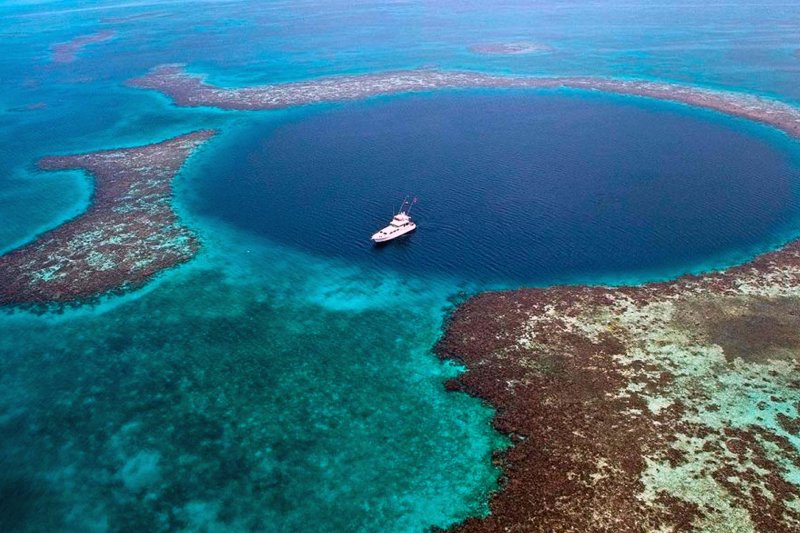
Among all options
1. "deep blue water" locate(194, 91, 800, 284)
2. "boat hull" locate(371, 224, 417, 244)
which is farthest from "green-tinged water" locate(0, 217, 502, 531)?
"deep blue water" locate(194, 91, 800, 284)

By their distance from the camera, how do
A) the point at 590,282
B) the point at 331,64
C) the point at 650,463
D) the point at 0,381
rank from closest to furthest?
the point at 650,463
the point at 0,381
the point at 590,282
the point at 331,64

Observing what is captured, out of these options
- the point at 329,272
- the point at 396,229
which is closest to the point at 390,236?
the point at 396,229

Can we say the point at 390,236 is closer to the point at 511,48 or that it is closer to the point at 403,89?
the point at 403,89

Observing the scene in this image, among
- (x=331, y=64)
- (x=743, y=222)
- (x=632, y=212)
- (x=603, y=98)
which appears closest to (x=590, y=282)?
(x=632, y=212)

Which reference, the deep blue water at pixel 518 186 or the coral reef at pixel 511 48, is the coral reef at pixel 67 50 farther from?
the coral reef at pixel 511 48

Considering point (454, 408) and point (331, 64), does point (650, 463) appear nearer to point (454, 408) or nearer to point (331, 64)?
point (454, 408)

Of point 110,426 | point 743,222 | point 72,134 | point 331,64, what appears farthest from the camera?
point 331,64

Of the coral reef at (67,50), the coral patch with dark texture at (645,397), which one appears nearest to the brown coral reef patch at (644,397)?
the coral patch with dark texture at (645,397)

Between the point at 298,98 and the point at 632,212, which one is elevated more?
the point at 298,98
